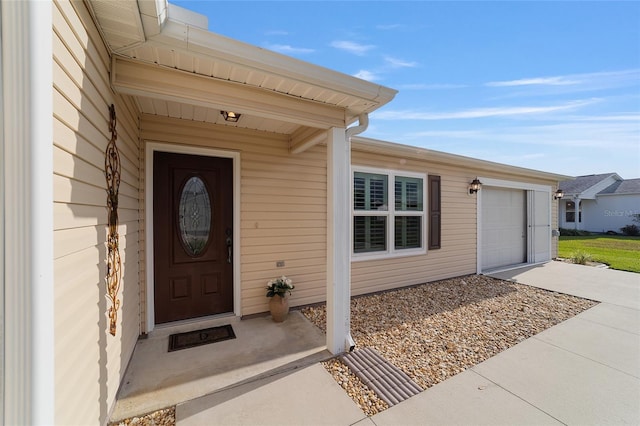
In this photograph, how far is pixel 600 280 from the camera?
5438 mm

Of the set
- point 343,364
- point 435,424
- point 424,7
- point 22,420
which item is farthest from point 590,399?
point 424,7

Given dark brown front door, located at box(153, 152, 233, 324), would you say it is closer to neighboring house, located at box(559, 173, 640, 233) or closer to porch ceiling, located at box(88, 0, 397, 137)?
porch ceiling, located at box(88, 0, 397, 137)

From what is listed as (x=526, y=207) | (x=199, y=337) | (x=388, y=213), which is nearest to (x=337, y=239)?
(x=199, y=337)

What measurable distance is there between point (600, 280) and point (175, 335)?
8060 millimetres

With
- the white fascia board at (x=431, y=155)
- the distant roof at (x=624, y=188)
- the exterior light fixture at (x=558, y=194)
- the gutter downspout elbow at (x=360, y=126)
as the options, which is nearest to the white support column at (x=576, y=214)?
the distant roof at (x=624, y=188)

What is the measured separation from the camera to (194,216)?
10.7ft

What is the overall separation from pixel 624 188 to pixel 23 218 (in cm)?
2628

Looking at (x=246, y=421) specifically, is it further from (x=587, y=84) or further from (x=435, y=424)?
(x=587, y=84)

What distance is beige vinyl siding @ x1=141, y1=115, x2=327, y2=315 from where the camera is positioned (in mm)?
3262

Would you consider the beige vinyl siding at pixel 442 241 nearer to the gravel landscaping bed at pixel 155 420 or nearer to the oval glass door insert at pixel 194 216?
the oval glass door insert at pixel 194 216

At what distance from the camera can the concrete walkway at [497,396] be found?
187 cm

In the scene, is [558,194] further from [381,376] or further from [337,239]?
[381,376]

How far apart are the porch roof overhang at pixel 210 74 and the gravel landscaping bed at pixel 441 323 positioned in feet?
8.17

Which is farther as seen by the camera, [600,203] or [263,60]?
[600,203]
